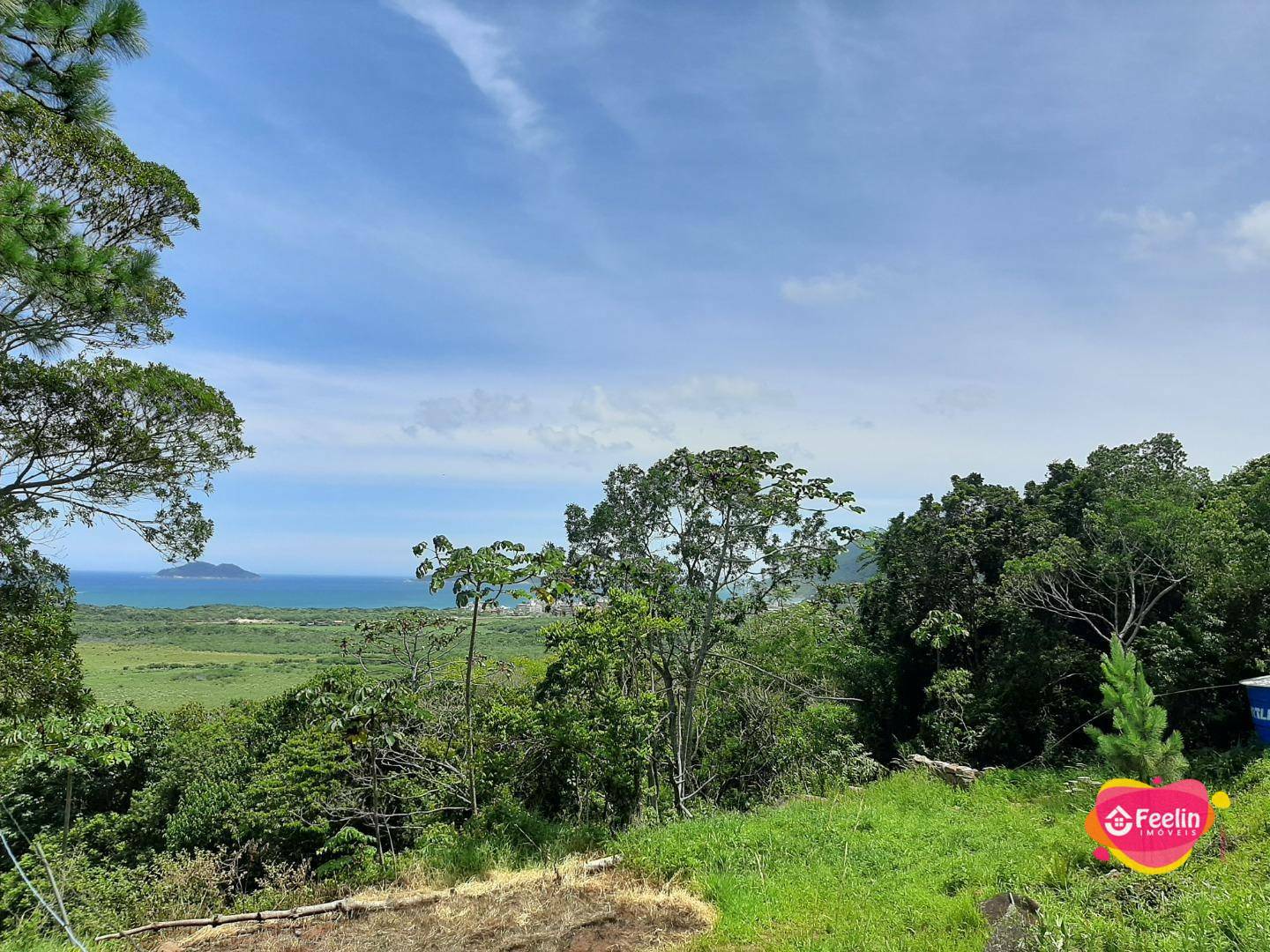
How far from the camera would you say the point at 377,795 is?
6.12m

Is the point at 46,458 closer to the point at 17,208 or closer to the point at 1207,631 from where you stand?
the point at 17,208

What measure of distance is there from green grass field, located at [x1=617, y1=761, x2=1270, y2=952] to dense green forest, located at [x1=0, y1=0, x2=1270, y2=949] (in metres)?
0.03

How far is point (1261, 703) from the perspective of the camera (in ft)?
22.0

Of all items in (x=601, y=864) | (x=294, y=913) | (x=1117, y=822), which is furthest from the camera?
(x=601, y=864)

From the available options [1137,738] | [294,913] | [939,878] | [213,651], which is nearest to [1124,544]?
[1137,738]

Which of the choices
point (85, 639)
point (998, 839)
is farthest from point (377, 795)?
point (85, 639)

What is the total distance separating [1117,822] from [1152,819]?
0.61ft

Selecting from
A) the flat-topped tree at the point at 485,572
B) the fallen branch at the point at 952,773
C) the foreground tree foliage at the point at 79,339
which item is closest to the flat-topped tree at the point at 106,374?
the foreground tree foliage at the point at 79,339

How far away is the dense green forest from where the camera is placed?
4367 mm

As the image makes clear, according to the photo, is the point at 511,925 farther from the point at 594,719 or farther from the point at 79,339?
the point at 79,339

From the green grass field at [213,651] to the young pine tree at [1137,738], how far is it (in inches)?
227

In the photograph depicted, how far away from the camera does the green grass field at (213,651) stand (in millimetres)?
17172

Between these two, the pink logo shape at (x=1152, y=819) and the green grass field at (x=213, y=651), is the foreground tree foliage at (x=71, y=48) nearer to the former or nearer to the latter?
the green grass field at (x=213, y=651)

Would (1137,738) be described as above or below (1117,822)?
below
